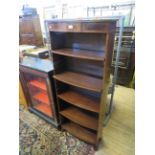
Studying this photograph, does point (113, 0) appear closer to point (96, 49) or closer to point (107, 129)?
point (96, 49)

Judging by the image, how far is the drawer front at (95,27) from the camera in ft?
3.20

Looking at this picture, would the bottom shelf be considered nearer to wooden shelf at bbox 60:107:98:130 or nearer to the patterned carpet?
the patterned carpet

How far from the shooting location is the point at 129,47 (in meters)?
2.74

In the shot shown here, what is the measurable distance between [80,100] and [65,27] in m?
0.89

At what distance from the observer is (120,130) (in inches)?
77.2

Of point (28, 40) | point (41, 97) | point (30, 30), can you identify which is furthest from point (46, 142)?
point (30, 30)

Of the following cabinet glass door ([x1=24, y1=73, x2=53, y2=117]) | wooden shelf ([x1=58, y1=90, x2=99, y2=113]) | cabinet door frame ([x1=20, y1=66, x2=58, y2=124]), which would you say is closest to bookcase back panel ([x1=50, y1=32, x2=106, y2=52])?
cabinet door frame ([x1=20, y1=66, x2=58, y2=124])

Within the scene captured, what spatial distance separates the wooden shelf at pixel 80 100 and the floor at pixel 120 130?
0.66 meters

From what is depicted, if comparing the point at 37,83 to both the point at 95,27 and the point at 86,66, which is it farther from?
the point at 95,27

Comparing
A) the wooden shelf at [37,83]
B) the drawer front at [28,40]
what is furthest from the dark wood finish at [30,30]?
the wooden shelf at [37,83]

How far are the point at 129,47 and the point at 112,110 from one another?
4.74 ft

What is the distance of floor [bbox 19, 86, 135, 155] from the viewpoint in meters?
1.67

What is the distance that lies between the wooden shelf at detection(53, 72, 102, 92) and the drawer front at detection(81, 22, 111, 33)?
1.84 feet
